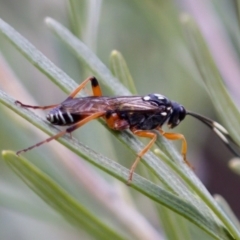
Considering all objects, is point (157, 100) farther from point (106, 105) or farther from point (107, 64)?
point (107, 64)

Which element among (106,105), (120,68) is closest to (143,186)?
(120,68)

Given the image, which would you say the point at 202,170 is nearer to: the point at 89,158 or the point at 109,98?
the point at 109,98

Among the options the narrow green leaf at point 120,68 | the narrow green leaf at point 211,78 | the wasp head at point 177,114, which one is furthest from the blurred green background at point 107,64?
the narrow green leaf at point 211,78

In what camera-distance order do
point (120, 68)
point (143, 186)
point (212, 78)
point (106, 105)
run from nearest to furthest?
point (143, 186) → point (212, 78) → point (120, 68) → point (106, 105)

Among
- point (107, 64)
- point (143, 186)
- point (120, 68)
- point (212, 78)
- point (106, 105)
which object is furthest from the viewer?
point (107, 64)

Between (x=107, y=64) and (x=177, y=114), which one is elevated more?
(x=107, y=64)

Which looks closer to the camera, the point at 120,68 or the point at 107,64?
the point at 120,68

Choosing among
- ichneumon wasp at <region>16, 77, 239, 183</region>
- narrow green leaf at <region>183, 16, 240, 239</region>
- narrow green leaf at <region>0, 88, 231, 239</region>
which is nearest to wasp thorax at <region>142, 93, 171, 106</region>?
ichneumon wasp at <region>16, 77, 239, 183</region>

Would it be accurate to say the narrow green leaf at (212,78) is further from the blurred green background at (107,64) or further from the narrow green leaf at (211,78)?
the blurred green background at (107,64)
